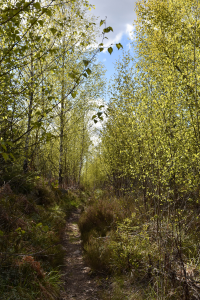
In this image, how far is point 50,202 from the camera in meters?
9.15

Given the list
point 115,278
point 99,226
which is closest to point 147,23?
point 99,226

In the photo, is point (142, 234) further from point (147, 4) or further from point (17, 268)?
point (147, 4)

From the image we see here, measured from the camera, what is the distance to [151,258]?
432 centimetres

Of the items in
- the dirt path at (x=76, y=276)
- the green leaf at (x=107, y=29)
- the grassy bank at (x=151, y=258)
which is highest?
the green leaf at (x=107, y=29)

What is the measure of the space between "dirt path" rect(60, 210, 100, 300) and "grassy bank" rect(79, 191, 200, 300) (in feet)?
0.89

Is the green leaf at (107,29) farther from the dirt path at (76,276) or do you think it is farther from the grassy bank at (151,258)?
the dirt path at (76,276)

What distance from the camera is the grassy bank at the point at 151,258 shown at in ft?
11.0

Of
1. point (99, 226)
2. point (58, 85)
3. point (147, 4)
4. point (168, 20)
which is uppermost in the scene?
point (147, 4)

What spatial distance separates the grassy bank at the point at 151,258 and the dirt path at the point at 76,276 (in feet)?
0.89

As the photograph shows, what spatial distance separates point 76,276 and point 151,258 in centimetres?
199

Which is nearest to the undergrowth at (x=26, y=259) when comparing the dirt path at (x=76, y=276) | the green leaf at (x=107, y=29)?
the dirt path at (x=76, y=276)

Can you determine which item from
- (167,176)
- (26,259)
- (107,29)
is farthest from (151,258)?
(107,29)

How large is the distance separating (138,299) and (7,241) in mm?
2963

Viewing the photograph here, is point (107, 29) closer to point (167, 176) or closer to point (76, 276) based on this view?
point (167, 176)
